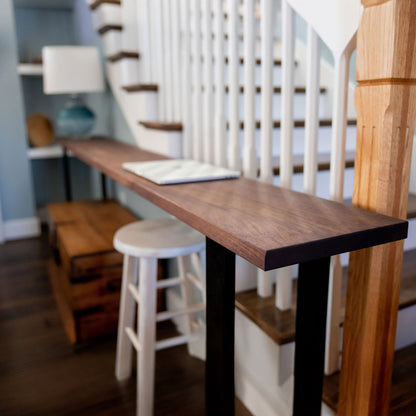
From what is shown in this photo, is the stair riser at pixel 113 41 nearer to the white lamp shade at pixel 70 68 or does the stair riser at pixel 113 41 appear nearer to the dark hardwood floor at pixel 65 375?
the white lamp shade at pixel 70 68

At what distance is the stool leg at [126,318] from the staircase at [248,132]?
16.8 inches

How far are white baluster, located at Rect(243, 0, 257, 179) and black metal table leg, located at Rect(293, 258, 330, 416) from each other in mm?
602

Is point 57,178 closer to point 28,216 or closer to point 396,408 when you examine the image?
point 28,216

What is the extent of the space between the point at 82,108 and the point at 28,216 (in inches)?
43.2

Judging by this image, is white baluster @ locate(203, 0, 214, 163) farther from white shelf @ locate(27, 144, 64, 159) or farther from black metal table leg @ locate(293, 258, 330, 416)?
white shelf @ locate(27, 144, 64, 159)

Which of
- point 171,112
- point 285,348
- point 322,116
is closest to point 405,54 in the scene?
point 285,348

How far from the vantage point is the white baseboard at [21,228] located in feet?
11.2

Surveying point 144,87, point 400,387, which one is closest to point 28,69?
point 144,87

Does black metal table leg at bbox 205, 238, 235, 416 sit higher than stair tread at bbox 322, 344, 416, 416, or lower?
higher

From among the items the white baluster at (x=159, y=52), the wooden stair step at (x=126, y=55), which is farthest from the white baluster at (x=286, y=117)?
the wooden stair step at (x=126, y=55)

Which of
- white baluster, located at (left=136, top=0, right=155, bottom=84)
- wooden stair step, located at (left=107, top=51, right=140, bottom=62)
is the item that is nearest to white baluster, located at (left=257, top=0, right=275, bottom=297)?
white baluster, located at (left=136, top=0, right=155, bottom=84)

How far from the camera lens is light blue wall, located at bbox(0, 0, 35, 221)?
3.15 m

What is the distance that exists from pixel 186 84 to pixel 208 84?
0.18 metres

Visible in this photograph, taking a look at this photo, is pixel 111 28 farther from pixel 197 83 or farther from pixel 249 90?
pixel 249 90
